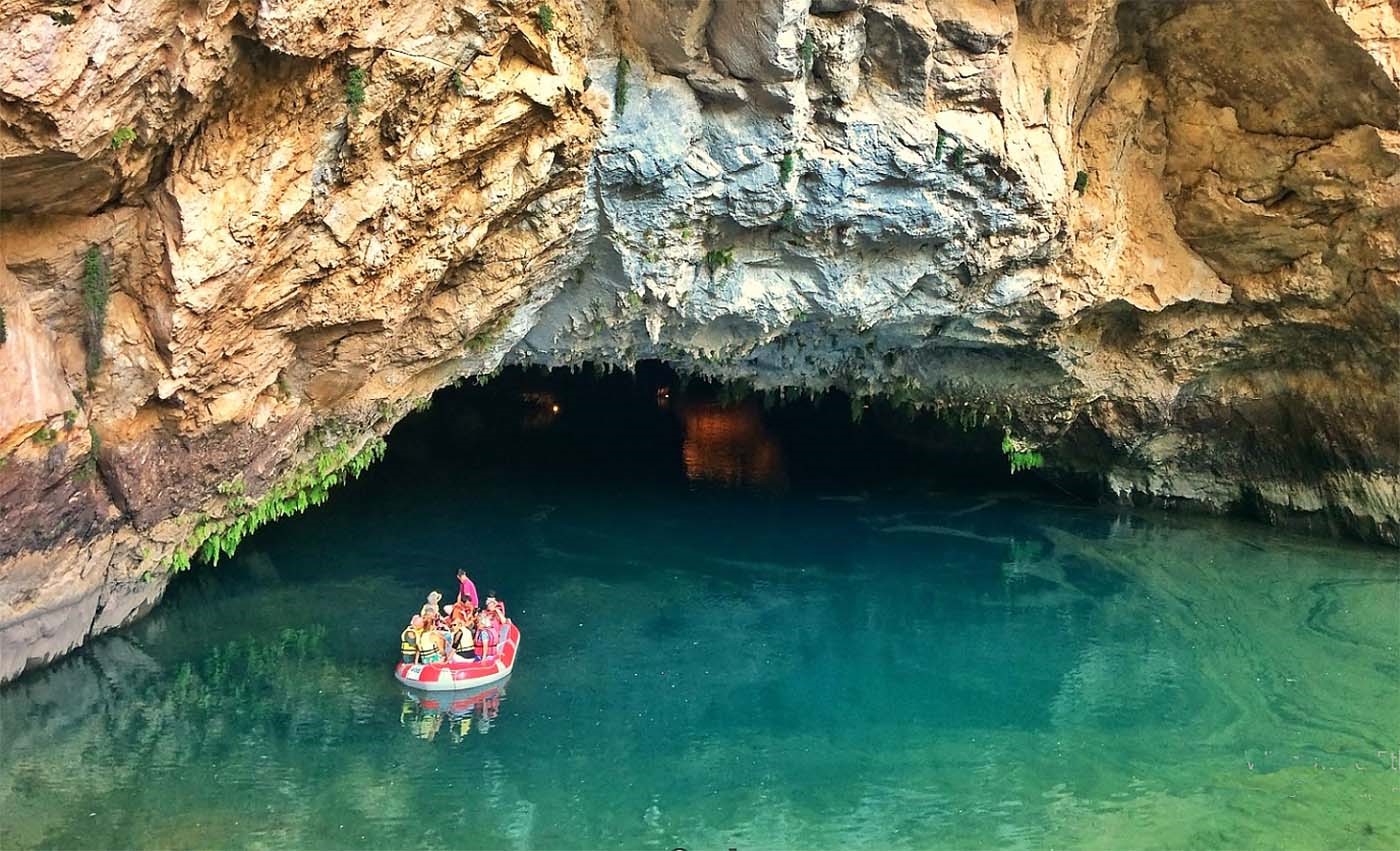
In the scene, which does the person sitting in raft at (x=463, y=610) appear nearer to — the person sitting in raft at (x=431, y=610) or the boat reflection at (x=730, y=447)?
the person sitting in raft at (x=431, y=610)

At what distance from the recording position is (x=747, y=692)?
1184cm

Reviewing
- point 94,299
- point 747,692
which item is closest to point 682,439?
point 747,692

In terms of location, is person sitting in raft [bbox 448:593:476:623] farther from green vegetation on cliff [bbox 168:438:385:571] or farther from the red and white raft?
green vegetation on cliff [bbox 168:438:385:571]

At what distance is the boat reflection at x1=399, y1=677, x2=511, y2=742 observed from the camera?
10.4 m

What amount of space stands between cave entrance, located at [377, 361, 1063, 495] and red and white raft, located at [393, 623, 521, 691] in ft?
25.5

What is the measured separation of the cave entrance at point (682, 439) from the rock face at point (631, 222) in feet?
15.6

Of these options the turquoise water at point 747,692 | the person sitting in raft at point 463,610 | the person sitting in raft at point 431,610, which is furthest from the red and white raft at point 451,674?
the person sitting in raft at point 463,610

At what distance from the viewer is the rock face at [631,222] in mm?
9062

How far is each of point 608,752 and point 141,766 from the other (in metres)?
4.25

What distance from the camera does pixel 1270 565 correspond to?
16.2 metres

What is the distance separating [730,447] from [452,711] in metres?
15.9

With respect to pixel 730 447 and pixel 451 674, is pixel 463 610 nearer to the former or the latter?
pixel 451 674

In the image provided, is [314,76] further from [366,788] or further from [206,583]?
[206,583]

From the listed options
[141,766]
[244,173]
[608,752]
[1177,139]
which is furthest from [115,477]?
[1177,139]
